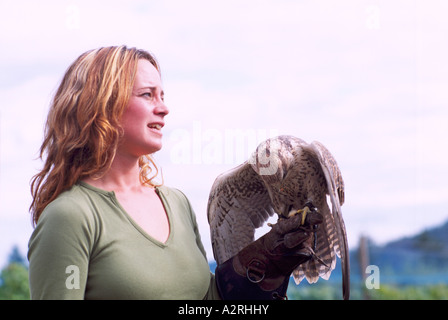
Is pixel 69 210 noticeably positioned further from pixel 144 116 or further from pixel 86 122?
pixel 144 116

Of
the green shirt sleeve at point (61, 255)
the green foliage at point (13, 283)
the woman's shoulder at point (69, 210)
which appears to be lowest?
the green shirt sleeve at point (61, 255)

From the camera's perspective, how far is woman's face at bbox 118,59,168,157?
2.06 metres

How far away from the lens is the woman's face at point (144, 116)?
6.76 ft

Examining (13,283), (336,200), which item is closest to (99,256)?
(336,200)

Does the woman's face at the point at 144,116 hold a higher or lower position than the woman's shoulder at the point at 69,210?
higher

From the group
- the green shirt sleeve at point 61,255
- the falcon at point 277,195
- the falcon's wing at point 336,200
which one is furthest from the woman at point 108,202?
the falcon at point 277,195

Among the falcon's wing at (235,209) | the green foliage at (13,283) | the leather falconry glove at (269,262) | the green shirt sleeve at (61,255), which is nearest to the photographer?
the green shirt sleeve at (61,255)

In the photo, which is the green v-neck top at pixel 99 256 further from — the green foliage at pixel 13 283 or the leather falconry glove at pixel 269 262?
the green foliage at pixel 13 283

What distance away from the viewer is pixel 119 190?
2109 millimetres

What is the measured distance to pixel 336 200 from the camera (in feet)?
8.11

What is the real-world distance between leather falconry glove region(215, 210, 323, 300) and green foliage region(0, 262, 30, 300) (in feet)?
18.1

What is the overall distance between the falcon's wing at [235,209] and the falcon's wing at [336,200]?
42 centimetres

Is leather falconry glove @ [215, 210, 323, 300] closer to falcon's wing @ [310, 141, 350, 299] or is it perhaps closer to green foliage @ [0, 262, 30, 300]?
falcon's wing @ [310, 141, 350, 299]

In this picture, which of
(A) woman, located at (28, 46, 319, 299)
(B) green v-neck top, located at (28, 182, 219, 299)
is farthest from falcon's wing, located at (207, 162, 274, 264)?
(B) green v-neck top, located at (28, 182, 219, 299)
